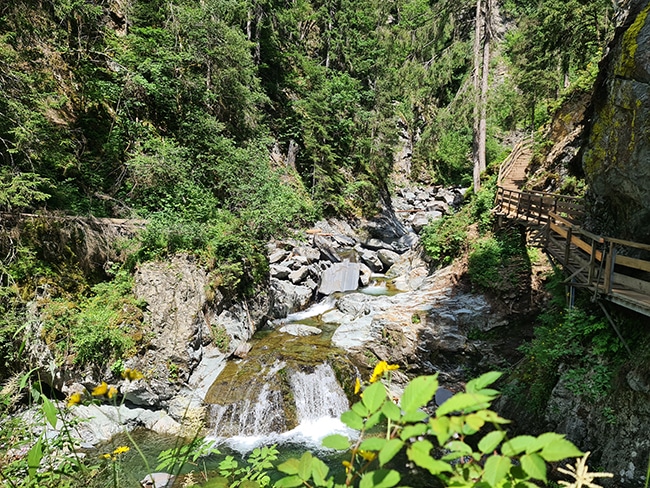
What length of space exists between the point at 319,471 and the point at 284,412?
8.13 m

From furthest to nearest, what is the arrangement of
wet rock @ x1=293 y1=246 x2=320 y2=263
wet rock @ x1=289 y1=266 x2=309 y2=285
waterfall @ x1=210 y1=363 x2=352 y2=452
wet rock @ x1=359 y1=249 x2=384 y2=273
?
wet rock @ x1=359 y1=249 x2=384 y2=273 < wet rock @ x1=293 y1=246 x2=320 y2=263 < wet rock @ x1=289 y1=266 x2=309 y2=285 < waterfall @ x1=210 y1=363 x2=352 y2=452

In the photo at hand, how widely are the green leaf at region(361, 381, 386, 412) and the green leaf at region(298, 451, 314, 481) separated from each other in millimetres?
271

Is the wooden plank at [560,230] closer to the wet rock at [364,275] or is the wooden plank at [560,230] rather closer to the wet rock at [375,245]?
the wet rock at [364,275]

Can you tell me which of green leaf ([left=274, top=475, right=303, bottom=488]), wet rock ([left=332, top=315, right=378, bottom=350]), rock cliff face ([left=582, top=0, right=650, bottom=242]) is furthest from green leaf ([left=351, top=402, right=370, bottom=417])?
wet rock ([left=332, top=315, right=378, bottom=350])

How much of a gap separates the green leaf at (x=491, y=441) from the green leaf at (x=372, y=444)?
287mm

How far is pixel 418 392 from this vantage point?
0.97 m

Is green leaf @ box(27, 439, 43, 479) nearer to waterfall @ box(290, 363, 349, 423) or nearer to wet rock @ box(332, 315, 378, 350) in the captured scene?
waterfall @ box(290, 363, 349, 423)

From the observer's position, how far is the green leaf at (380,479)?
2.97 feet

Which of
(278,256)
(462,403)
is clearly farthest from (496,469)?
(278,256)

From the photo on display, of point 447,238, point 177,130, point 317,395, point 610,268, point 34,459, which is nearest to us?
point 34,459

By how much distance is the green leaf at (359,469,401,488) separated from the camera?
904mm

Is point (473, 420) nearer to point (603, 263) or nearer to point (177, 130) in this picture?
point (603, 263)

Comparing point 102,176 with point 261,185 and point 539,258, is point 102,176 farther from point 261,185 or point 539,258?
point 539,258

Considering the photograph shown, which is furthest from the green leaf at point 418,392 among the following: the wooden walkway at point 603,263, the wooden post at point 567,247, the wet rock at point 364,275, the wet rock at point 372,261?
the wet rock at point 372,261
